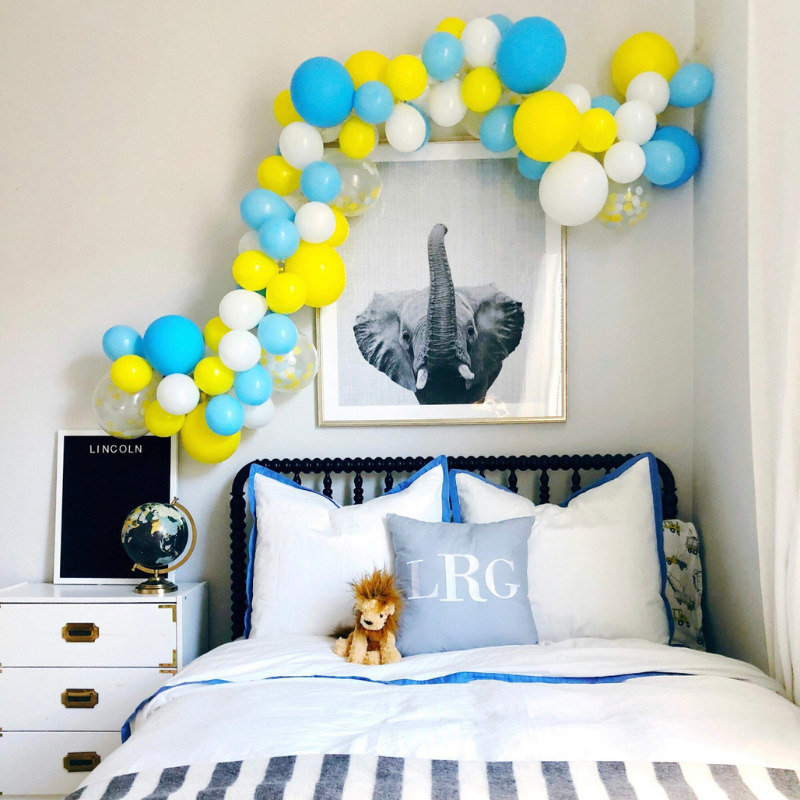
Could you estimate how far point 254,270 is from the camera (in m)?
Answer: 1.94

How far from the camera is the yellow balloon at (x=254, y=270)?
76.5 inches

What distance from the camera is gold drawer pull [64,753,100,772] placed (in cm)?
201

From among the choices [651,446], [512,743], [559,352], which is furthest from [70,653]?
[651,446]

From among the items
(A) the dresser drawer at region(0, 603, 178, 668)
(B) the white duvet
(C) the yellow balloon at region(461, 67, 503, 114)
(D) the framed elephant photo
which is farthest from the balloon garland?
(B) the white duvet

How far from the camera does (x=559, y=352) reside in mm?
2230

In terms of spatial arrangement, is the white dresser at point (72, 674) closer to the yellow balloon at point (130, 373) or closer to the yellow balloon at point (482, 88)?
the yellow balloon at point (130, 373)

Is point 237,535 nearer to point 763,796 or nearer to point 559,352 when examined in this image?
point 559,352

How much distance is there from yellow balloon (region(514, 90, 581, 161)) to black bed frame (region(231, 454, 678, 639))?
0.88m

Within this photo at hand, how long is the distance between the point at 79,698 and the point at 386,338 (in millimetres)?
1365

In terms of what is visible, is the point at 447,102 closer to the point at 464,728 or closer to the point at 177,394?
the point at 177,394

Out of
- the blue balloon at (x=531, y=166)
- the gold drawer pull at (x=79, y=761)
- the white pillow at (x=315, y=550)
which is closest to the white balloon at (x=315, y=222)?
the blue balloon at (x=531, y=166)

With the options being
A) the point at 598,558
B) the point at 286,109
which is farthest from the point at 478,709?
the point at 286,109

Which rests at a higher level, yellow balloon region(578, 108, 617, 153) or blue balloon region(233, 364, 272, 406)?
yellow balloon region(578, 108, 617, 153)

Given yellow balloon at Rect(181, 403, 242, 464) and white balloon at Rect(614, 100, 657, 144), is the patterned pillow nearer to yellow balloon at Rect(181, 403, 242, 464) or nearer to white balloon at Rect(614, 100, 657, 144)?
white balloon at Rect(614, 100, 657, 144)
